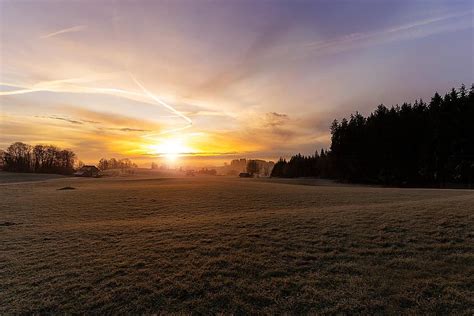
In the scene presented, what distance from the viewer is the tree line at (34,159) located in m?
87.8

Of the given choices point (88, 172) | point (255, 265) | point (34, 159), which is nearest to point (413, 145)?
point (255, 265)

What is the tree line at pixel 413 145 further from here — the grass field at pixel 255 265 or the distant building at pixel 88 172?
the distant building at pixel 88 172

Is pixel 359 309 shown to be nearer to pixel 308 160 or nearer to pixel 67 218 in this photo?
pixel 67 218

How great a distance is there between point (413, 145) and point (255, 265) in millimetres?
47668

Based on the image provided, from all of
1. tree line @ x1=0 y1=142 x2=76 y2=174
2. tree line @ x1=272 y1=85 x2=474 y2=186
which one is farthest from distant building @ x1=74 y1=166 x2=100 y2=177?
tree line @ x1=272 y1=85 x2=474 y2=186

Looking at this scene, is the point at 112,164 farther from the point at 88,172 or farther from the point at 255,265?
the point at 255,265

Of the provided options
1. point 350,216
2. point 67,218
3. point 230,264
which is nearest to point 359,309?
point 230,264

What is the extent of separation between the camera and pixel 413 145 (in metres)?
43.8

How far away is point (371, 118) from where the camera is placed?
51.7 meters

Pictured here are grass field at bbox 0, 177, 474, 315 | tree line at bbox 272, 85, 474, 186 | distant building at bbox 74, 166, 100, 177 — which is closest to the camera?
grass field at bbox 0, 177, 474, 315

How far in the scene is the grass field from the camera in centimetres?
538

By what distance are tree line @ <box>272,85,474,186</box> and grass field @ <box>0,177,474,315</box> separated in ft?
118

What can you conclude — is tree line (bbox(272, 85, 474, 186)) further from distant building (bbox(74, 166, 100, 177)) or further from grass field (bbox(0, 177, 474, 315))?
distant building (bbox(74, 166, 100, 177))

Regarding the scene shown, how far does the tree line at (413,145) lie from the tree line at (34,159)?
9602cm
